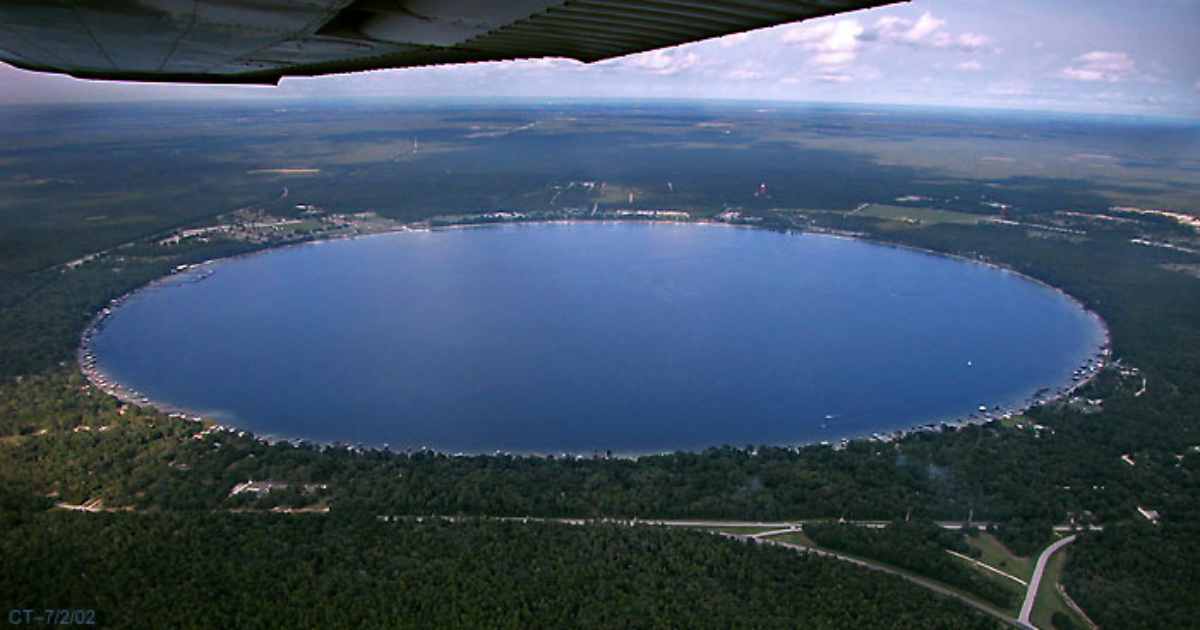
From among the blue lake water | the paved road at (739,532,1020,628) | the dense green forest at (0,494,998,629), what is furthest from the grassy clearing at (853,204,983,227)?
the dense green forest at (0,494,998,629)

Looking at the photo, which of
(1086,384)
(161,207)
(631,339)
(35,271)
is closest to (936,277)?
(1086,384)

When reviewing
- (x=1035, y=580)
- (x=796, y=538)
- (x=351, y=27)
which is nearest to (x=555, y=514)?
(x=796, y=538)

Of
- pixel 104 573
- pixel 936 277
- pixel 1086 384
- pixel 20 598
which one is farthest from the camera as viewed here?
pixel 936 277

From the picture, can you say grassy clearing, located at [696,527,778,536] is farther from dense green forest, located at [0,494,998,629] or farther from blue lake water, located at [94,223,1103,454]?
blue lake water, located at [94,223,1103,454]

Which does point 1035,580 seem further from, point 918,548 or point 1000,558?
point 918,548

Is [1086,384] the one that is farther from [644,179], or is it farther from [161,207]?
[161,207]

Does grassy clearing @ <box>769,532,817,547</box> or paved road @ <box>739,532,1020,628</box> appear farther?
grassy clearing @ <box>769,532,817,547</box>
